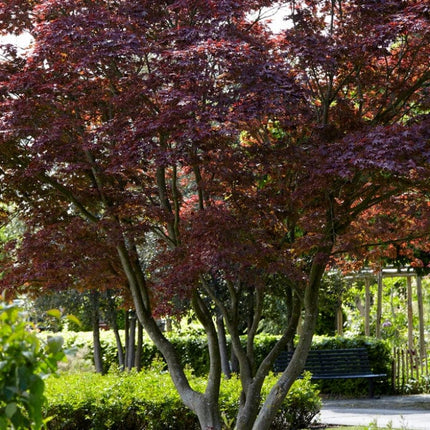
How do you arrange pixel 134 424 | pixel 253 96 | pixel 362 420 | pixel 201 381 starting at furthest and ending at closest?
pixel 362 420, pixel 201 381, pixel 134 424, pixel 253 96

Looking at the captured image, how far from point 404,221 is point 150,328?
9.19 ft

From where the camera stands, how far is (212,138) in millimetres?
6219

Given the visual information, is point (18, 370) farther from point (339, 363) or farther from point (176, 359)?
point (339, 363)

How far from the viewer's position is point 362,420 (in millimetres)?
10289

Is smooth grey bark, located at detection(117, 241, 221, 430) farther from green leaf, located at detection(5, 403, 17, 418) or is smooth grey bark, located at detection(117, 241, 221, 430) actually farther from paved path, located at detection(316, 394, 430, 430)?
green leaf, located at detection(5, 403, 17, 418)

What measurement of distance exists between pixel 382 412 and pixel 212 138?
22.3 feet

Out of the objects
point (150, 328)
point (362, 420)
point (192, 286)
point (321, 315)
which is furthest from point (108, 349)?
point (192, 286)

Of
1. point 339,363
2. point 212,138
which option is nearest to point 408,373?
point 339,363

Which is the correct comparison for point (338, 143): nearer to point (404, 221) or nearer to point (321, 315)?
point (404, 221)

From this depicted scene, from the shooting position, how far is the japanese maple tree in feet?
19.5

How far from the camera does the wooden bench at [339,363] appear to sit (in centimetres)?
1399

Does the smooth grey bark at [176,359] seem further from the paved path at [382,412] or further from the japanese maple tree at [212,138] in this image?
the paved path at [382,412]

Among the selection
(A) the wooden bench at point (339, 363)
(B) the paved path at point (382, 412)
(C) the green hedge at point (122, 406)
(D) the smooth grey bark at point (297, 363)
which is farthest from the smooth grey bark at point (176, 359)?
(A) the wooden bench at point (339, 363)

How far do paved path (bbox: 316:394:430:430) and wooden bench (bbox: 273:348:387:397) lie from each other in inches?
22.2
